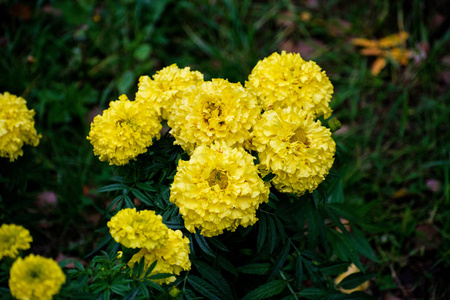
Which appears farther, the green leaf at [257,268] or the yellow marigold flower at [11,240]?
the green leaf at [257,268]

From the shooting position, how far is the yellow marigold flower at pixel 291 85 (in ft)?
6.48

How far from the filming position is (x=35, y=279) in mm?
1360

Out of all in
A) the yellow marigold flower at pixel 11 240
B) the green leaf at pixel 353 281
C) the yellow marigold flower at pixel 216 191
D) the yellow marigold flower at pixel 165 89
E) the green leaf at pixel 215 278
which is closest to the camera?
the yellow marigold flower at pixel 11 240

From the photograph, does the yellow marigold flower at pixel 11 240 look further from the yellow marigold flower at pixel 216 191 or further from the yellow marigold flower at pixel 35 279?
the yellow marigold flower at pixel 216 191

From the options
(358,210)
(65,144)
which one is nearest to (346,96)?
(358,210)

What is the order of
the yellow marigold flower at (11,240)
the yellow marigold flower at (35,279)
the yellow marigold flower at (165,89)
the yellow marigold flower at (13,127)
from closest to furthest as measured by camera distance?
1. the yellow marigold flower at (35,279)
2. the yellow marigold flower at (11,240)
3. the yellow marigold flower at (165,89)
4. the yellow marigold flower at (13,127)

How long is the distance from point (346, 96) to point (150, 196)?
8.63ft

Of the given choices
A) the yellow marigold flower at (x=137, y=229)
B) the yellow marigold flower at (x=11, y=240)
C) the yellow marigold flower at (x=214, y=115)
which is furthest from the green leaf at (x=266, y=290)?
the yellow marigold flower at (x=11, y=240)

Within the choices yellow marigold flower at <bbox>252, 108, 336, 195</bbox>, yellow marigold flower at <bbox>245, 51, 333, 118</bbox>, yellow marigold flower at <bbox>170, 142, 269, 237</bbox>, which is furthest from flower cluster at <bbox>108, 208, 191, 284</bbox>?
yellow marigold flower at <bbox>245, 51, 333, 118</bbox>

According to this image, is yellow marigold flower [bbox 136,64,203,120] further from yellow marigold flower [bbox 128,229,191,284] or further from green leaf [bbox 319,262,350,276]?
green leaf [bbox 319,262,350,276]

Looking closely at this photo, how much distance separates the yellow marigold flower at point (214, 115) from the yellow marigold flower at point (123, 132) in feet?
0.51

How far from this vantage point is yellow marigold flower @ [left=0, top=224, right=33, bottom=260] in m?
1.51

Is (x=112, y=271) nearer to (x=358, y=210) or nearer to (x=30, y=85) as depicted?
(x=358, y=210)

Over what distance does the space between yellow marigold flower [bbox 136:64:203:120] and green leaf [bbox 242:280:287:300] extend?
101 centimetres
